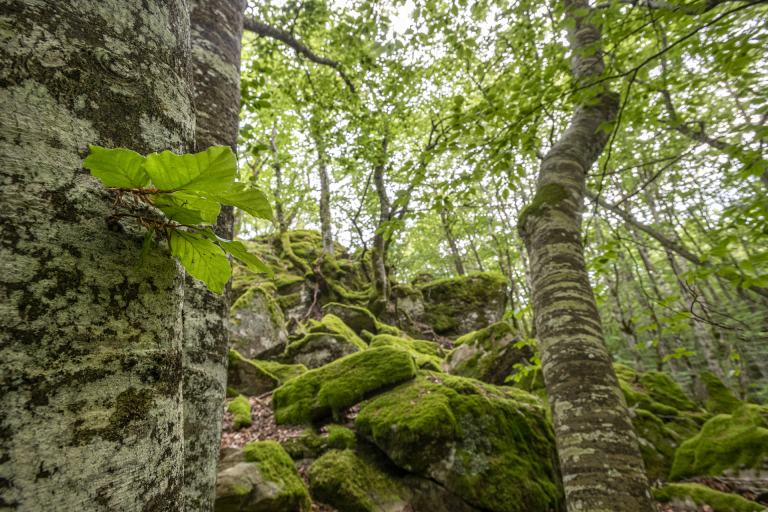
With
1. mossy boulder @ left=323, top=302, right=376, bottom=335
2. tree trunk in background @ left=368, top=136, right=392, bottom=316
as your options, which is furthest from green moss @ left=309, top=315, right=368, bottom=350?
tree trunk in background @ left=368, top=136, right=392, bottom=316

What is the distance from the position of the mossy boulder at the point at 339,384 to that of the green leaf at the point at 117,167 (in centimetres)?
468

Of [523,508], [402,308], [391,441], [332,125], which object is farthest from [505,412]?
[402,308]

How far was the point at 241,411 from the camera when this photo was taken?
4531mm

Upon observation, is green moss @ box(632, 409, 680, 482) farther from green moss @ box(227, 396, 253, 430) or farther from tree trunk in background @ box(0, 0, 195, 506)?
tree trunk in background @ box(0, 0, 195, 506)

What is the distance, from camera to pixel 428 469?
11.9ft

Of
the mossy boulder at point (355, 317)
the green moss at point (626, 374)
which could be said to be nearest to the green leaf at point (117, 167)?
the mossy boulder at point (355, 317)

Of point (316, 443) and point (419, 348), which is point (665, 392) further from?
point (316, 443)

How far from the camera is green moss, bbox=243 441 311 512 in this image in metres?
3.07

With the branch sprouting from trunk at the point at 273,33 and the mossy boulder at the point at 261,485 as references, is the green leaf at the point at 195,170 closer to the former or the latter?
the mossy boulder at the point at 261,485

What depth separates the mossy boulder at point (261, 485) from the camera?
2.82 meters

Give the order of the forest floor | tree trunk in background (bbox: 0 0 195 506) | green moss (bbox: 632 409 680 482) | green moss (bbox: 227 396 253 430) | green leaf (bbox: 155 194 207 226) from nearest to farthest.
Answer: tree trunk in background (bbox: 0 0 195 506) → green leaf (bbox: 155 194 207 226) → the forest floor → green moss (bbox: 227 396 253 430) → green moss (bbox: 632 409 680 482)

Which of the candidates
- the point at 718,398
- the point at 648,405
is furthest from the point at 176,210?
the point at 718,398

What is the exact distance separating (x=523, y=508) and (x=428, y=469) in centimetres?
107

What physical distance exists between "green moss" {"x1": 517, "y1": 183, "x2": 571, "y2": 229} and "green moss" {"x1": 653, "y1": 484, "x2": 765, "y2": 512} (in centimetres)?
409
